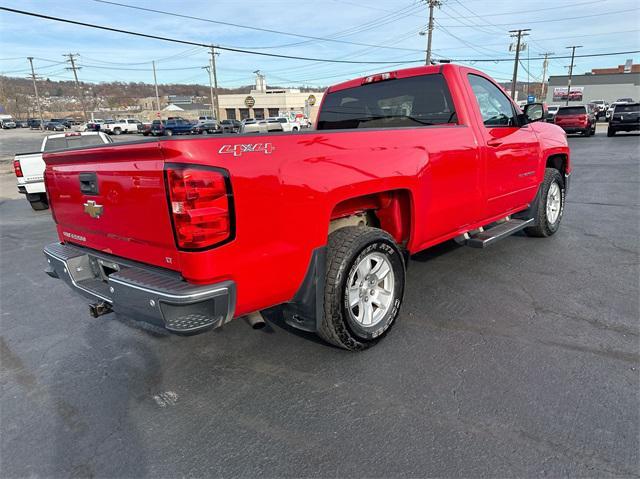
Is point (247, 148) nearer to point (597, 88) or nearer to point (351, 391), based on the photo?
point (351, 391)

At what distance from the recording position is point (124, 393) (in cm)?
280

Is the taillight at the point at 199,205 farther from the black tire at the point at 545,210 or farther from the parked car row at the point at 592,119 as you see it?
the parked car row at the point at 592,119

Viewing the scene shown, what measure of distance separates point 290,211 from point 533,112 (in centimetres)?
383

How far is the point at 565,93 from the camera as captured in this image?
84.8 m

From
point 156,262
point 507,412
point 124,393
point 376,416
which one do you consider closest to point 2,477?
point 124,393

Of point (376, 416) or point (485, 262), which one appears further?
point (485, 262)

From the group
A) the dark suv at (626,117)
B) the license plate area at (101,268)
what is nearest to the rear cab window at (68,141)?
the license plate area at (101,268)

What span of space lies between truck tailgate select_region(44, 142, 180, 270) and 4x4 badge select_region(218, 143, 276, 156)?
32cm

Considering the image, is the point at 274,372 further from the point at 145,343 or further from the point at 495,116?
the point at 495,116

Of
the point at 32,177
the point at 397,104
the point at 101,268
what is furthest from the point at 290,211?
the point at 32,177

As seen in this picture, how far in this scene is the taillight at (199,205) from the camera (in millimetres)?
2117

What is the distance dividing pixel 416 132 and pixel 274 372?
6.71 feet

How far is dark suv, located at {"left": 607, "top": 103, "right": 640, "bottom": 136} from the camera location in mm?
23056

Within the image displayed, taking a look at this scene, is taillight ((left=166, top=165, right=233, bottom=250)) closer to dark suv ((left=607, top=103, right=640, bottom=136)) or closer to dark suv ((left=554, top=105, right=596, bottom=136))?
dark suv ((left=554, top=105, right=596, bottom=136))
